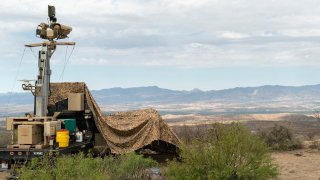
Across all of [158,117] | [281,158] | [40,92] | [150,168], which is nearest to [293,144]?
[281,158]

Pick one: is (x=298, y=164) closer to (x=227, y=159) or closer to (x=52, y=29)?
(x=227, y=159)

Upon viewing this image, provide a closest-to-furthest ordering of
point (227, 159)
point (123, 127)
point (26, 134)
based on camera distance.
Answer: point (227, 159), point (26, 134), point (123, 127)

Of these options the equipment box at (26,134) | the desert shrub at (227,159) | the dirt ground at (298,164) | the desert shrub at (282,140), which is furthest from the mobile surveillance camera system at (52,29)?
the desert shrub at (282,140)

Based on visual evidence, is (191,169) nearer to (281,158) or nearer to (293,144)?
(281,158)

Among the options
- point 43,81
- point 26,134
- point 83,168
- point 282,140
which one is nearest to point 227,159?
point 83,168

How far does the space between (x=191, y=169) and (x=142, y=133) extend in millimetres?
5462

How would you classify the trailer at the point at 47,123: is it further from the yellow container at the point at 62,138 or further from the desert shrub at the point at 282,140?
the desert shrub at the point at 282,140

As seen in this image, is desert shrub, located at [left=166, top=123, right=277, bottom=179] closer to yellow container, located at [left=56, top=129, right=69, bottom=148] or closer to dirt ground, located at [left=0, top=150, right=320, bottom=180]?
dirt ground, located at [left=0, top=150, right=320, bottom=180]

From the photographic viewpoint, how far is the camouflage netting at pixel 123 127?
1673 cm

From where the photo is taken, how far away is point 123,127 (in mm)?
17438

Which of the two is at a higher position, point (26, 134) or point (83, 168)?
point (26, 134)

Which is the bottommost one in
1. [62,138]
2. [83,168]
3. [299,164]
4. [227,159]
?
[299,164]

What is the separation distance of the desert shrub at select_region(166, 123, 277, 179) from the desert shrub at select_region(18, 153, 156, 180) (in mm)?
1185

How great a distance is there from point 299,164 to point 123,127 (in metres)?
7.46
